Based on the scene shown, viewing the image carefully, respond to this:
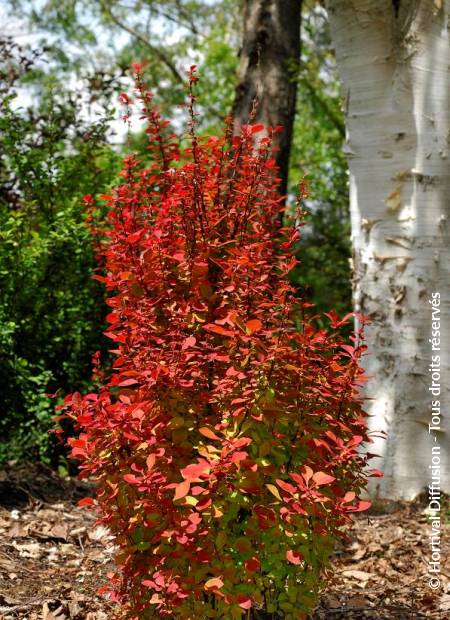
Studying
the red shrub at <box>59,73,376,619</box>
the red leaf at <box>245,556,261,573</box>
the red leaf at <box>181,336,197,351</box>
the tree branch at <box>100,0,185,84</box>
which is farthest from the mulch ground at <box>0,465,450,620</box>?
the tree branch at <box>100,0,185,84</box>

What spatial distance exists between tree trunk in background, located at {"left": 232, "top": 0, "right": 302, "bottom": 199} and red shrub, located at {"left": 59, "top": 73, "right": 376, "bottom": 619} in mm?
3532

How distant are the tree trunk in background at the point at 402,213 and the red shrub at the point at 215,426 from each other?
215cm

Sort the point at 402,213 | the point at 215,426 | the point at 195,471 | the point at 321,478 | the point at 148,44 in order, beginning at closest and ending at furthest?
1. the point at 195,471
2. the point at 321,478
3. the point at 215,426
4. the point at 402,213
5. the point at 148,44

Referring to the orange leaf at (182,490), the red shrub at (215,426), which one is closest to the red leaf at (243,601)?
the red shrub at (215,426)

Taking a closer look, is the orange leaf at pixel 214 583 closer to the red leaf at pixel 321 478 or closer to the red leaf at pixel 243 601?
the red leaf at pixel 243 601

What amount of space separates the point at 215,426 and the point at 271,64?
4.56m

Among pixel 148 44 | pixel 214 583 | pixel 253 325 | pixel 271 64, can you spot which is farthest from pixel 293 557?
pixel 148 44

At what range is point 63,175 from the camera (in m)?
5.27

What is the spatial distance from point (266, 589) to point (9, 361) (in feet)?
9.12

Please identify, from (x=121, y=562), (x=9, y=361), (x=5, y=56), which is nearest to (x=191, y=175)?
(x=121, y=562)

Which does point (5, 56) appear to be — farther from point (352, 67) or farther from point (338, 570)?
point (338, 570)

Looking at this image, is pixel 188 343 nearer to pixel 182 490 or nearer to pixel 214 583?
pixel 182 490

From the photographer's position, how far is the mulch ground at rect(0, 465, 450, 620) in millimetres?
3090

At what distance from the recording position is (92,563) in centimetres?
364
